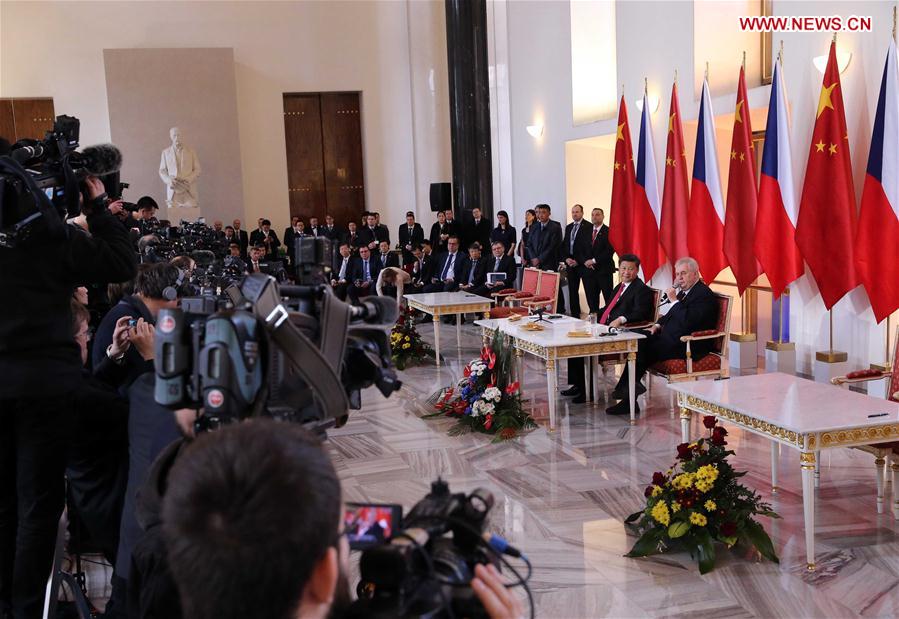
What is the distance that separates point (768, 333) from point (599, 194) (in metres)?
4.21

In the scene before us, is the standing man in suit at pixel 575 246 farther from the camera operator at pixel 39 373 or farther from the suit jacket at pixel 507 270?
the camera operator at pixel 39 373

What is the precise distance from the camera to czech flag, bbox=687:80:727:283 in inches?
342

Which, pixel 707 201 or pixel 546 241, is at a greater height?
pixel 707 201

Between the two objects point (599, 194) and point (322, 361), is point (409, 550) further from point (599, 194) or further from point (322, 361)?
point (599, 194)

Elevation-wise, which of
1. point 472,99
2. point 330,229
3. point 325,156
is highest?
point 472,99

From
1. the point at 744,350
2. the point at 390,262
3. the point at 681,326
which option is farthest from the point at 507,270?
the point at 681,326

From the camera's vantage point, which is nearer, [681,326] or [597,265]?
[681,326]

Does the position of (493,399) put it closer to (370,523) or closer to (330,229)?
(370,523)

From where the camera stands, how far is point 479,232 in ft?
47.9

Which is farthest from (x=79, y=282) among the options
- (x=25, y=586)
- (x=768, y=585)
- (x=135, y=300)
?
(x=768, y=585)

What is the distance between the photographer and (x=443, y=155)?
17.6 metres

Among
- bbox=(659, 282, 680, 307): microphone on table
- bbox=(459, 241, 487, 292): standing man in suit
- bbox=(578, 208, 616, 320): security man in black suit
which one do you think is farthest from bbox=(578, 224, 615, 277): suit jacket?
bbox=(659, 282, 680, 307): microphone on table

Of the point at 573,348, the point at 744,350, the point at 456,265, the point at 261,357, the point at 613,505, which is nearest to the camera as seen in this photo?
A: the point at 261,357

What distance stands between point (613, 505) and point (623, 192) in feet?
20.5
